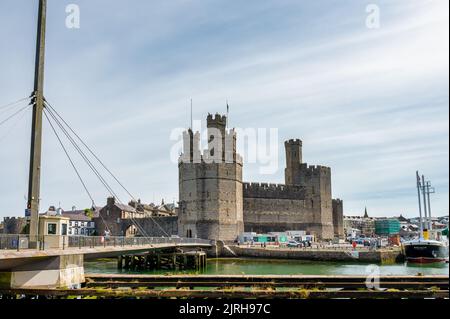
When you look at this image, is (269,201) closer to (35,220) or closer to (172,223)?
(172,223)

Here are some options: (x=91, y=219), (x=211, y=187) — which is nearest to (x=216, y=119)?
(x=211, y=187)

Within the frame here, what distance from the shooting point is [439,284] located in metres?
13.8

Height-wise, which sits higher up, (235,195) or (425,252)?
(235,195)

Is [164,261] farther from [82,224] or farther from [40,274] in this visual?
[82,224]

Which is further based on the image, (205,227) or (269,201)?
(269,201)

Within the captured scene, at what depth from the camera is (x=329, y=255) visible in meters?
42.2

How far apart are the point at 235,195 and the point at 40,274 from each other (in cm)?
4112

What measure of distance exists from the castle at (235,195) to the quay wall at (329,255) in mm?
8358

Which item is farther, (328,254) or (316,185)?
(316,185)

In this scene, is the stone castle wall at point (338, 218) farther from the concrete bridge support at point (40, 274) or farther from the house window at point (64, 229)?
the concrete bridge support at point (40, 274)

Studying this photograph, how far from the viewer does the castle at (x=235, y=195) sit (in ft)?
175

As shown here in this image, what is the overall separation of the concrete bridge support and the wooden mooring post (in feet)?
73.8

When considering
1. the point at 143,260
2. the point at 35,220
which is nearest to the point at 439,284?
the point at 35,220
